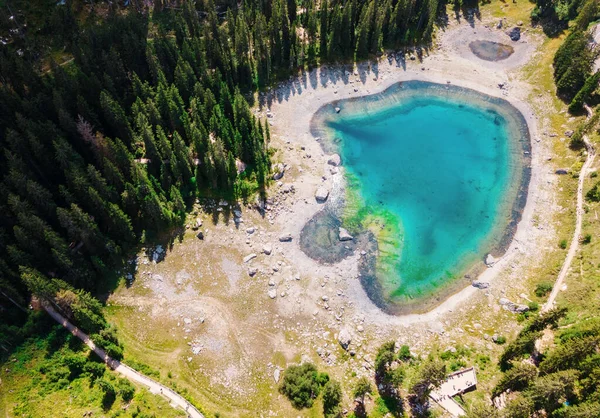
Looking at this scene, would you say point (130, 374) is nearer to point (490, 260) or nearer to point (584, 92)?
point (490, 260)

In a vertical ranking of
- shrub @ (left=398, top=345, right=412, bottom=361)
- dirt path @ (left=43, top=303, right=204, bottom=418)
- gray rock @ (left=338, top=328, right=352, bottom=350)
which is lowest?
shrub @ (left=398, top=345, right=412, bottom=361)

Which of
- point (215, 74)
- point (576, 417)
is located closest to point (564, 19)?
point (215, 74)

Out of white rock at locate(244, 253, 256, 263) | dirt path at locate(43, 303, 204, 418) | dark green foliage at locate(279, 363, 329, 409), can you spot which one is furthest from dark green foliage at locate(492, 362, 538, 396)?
white rock at locate(244, 253, 256, 263)

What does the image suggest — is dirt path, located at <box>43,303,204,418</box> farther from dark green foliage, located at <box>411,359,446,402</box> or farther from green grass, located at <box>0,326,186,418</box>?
dark green foliage, located at <box>411,359,446,402</box>

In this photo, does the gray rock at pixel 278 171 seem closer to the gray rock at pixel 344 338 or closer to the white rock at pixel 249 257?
the white rock at pixel 249 257

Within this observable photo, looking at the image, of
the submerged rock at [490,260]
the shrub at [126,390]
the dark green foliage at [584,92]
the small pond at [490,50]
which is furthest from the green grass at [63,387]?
the small pond at [490,50]

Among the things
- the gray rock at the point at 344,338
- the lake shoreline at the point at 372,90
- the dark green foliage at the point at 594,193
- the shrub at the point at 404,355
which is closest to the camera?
the shrub at the point at 404,355

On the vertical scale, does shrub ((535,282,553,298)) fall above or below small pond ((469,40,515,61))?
below
